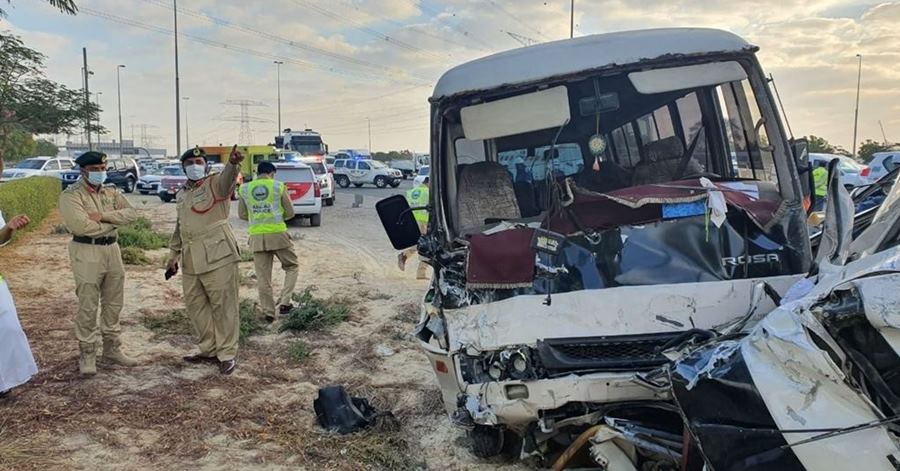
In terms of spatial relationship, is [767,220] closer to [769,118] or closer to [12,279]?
[769,118]

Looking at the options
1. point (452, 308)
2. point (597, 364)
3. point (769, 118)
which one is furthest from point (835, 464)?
point (769, 118)

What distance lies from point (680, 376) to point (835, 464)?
60 cm

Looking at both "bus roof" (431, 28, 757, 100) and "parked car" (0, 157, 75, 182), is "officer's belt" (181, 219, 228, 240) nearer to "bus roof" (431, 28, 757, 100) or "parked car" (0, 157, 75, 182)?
"bus roof" (431, 28, 757, 100)

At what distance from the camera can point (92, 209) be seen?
5.64 metres

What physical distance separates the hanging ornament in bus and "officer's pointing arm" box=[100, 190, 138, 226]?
3904mm

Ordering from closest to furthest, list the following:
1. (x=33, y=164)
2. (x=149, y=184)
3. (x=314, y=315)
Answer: (x=314, y=315) < (x=149, y=184) < (x=33, y=164)

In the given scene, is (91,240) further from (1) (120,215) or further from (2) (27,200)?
(2) (27,200)

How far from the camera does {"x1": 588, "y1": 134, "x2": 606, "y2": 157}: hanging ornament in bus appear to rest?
4266 millimetres

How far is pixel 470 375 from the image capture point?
3428 mm

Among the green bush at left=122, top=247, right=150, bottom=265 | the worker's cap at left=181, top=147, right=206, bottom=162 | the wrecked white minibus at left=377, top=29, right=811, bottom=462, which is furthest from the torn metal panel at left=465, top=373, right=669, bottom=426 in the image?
the green bush at left=122, top=247, right=150, bottom=265

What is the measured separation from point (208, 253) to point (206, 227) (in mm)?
231

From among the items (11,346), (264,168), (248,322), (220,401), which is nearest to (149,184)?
(264,168)

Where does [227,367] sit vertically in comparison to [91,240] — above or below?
below

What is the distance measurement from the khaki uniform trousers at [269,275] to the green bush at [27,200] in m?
5.81
